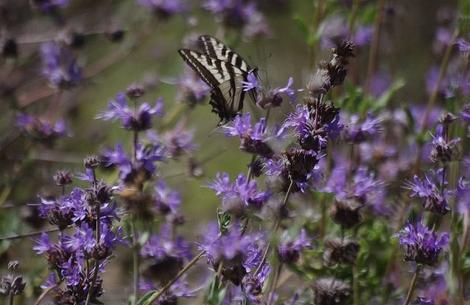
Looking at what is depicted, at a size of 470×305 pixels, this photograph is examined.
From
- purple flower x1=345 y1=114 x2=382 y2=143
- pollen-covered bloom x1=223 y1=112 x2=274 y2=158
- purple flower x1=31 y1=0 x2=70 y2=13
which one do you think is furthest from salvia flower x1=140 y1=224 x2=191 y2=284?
purple flower x1=31 y1=0 x2=70 y2=13

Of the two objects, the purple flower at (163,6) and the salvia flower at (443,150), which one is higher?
the salvia flower at (443,150)

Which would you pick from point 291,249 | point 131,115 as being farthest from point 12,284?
point 291,249

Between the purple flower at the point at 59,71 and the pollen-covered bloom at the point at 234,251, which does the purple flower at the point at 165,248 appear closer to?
the pollen-covered bloom at the point at 234,251

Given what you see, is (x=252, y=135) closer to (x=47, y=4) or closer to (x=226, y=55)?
(x=226, y=55)

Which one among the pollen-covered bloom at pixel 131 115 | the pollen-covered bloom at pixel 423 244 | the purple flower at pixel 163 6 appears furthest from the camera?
the purple flower at pixel 163 6

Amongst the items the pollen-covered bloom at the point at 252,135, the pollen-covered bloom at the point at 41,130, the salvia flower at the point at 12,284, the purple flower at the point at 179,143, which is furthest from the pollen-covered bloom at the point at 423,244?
the pollen-covered bloom at the point at 41,130

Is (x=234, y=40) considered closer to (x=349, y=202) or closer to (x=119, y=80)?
(x=349, y=202)

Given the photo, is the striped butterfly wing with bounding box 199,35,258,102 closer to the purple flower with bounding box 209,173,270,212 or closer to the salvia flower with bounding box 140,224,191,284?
the purple flower with bounding box 209,173,270,212
